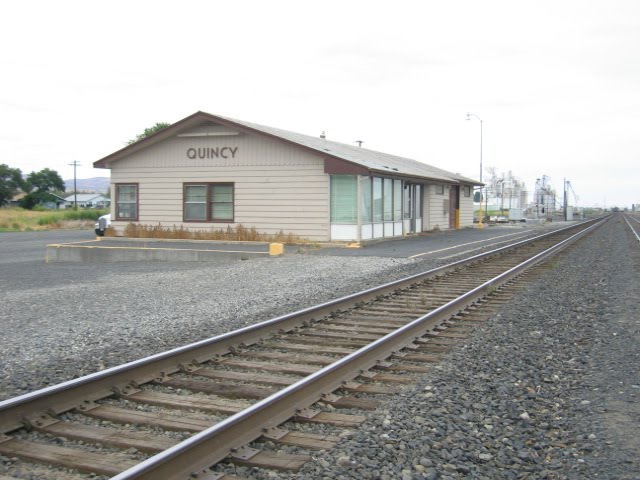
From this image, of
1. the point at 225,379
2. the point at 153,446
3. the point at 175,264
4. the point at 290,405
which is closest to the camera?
the point at 153,446

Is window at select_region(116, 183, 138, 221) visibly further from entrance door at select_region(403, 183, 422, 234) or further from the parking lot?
entrance door at select_region(403, 183, 422, 234)

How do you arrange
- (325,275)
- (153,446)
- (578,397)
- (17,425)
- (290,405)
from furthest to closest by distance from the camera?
(325,275), (578,397), (290,405), (17,425), (153,446)

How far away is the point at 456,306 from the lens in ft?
33.0

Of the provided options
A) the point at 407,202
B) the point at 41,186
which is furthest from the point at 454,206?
the point at 41,186

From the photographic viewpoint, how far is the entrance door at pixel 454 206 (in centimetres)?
3884

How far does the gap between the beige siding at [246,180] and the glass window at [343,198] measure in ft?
1.07

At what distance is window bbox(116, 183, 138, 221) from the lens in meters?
27.4

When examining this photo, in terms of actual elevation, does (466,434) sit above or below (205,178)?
below

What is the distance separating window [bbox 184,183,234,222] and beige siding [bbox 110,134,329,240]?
235mm

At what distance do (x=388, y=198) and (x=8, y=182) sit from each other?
288 ft

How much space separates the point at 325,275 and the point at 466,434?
1027 centimetres

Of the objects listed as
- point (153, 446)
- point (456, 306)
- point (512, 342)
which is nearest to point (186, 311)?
point (456, 306)

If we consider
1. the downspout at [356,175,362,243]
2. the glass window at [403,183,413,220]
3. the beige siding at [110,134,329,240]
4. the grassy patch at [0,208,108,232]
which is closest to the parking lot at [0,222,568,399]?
the downspout at [356,175,362,243]

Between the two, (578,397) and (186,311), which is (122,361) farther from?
(578,397)
